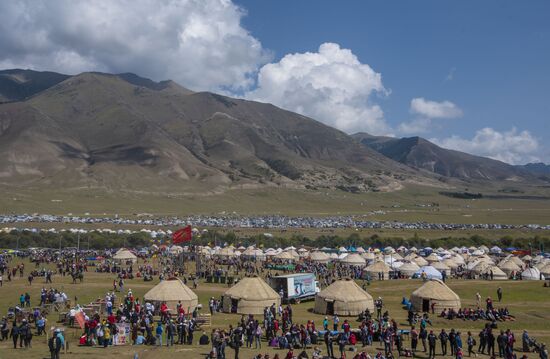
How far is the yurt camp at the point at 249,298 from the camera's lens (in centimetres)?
3419

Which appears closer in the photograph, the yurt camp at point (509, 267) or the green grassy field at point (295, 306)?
the green grassy field at point (295, 306)

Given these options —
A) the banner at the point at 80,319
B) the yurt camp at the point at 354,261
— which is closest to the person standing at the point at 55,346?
the banner at the point at 80,319

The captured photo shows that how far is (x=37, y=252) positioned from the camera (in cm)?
7075

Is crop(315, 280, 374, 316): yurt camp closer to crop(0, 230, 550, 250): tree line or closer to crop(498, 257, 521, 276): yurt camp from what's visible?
crop(498, 257, 521, 276): yurt camp

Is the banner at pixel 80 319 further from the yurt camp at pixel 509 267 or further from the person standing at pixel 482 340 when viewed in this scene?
the yurt camp at pixel 509 267

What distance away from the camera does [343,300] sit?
3441 cm

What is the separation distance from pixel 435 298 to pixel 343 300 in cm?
644

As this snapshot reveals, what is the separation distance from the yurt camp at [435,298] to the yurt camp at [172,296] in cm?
1540

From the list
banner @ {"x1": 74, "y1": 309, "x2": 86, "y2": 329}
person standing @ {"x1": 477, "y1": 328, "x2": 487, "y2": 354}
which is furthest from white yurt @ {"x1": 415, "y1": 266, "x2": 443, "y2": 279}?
banner @ {"x1": 74, "y1": 309, "x2": 86, "y2": 329}

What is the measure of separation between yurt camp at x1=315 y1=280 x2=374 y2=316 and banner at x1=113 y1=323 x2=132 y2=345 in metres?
14.5

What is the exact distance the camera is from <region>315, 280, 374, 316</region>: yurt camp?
34.3m

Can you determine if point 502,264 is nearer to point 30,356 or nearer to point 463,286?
point 463,286

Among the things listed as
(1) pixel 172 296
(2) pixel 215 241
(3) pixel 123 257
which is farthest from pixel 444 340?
(2) pixel 215 241

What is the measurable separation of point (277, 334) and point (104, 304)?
12.1m
